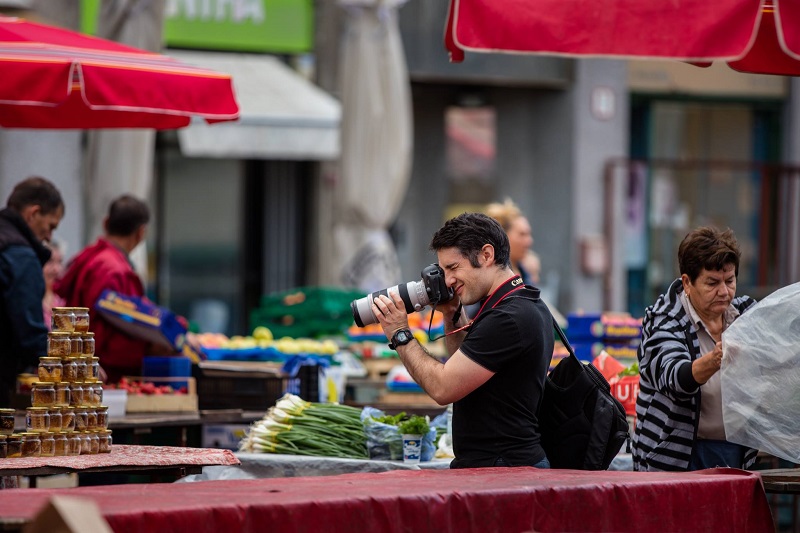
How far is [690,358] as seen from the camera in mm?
6090

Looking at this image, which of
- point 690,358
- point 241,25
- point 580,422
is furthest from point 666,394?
point 241,25

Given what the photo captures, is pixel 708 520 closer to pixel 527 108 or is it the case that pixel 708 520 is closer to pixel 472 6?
pixel 472 6

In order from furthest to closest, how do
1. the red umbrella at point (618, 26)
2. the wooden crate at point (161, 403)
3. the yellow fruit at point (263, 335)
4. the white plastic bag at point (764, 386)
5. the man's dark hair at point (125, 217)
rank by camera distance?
the yellow fruit at point (263, 335)
the man's dark hair at point (125, 217)
the wooden crate at point (161, 403)
the white plastic bag at point (764, 386)
the red umbrella at point (618, 26)

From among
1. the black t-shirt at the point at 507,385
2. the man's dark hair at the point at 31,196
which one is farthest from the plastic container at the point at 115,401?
the black t-shirt at the point at 507,385

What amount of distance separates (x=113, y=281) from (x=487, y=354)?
348 cm

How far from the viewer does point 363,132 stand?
13477mm

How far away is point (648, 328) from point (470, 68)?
1074cm

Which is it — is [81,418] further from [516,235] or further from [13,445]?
[516,235]

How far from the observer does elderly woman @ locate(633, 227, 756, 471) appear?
6.05 meters

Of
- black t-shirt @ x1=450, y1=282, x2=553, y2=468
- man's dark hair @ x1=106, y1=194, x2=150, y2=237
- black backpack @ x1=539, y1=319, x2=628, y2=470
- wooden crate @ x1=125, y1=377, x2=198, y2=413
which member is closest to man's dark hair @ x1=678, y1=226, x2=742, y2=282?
black backpack @ x1=539, y1=319, x2=628, y2=470

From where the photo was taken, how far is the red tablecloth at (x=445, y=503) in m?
4.27

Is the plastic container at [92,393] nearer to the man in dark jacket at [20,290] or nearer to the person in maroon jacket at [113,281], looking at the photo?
the man in dark jacket at [20,290]

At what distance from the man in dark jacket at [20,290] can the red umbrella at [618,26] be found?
2.53 m

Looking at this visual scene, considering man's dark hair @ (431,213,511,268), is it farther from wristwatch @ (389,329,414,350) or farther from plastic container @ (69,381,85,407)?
plastic container @ (69,381,85,407)
